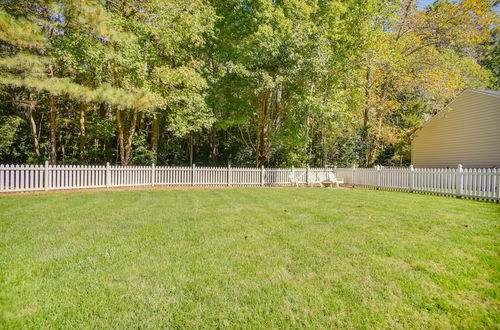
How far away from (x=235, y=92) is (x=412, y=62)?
11.8m

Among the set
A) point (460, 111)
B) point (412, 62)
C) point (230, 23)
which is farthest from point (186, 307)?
point (412, 62)

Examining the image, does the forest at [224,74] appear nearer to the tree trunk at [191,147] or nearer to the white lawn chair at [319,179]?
the tree trunk at [191,147]

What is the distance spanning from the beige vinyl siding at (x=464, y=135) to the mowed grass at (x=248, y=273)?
479 inches

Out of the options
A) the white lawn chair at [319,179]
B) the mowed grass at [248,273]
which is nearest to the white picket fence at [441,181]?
the white lawn chair at [319,179]

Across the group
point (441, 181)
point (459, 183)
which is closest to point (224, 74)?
point (441, 181)

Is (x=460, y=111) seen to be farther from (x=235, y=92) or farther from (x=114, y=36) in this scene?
(x=114, y=36)

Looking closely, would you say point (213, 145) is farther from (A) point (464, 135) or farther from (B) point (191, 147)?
(A) point (464, 135)

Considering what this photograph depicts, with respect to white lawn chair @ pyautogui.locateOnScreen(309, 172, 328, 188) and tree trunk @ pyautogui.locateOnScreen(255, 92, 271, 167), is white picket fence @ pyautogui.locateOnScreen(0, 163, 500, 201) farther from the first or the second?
tree trunk @ pyautogui.locateOnScreen(255, 92, 271, 167)

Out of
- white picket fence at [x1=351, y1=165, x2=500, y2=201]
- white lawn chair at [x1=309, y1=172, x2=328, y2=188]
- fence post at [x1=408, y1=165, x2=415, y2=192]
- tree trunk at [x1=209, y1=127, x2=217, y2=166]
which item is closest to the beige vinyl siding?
white picket fence at [x1=351, y1=165, x2=500, y2=201]

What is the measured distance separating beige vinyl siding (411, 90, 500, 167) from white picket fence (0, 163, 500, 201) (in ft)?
18.0

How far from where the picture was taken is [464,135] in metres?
15.6

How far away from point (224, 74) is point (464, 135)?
532 inches

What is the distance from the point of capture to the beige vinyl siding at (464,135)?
14039 mm

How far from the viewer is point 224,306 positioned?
7.22 ft
